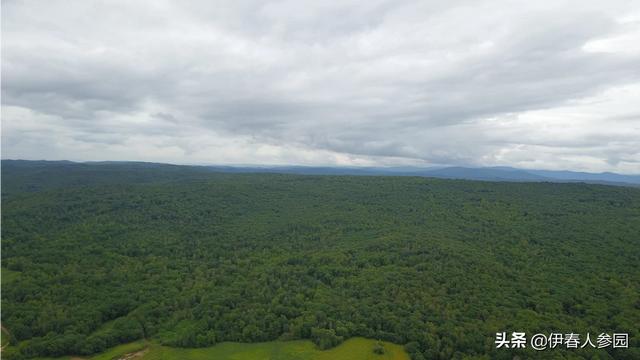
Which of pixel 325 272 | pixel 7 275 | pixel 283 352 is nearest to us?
pixel 283 352

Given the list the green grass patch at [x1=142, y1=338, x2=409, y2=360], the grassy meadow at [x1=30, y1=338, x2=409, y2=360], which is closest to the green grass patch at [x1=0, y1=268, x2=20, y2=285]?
the grassy meadow at [x1=30, y1=338, x2=409, y2=360]

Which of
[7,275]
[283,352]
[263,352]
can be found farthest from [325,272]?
[7,275]

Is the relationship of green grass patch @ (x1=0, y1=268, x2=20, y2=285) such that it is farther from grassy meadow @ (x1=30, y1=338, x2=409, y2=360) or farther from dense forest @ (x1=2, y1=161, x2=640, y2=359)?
grassy meadow @ (x1=30, y1=338, x2=409, y2=360)

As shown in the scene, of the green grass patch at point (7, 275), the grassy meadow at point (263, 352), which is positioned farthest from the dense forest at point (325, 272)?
the grassy meadow at point (263, 352)

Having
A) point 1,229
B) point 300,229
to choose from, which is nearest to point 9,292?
point 1,229

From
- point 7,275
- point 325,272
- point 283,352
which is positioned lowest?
point 283,352

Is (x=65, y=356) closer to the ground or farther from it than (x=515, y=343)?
closer to the ground

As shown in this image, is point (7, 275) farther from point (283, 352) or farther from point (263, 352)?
point (283, 352)

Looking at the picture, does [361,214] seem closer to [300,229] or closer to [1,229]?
[300,229]
